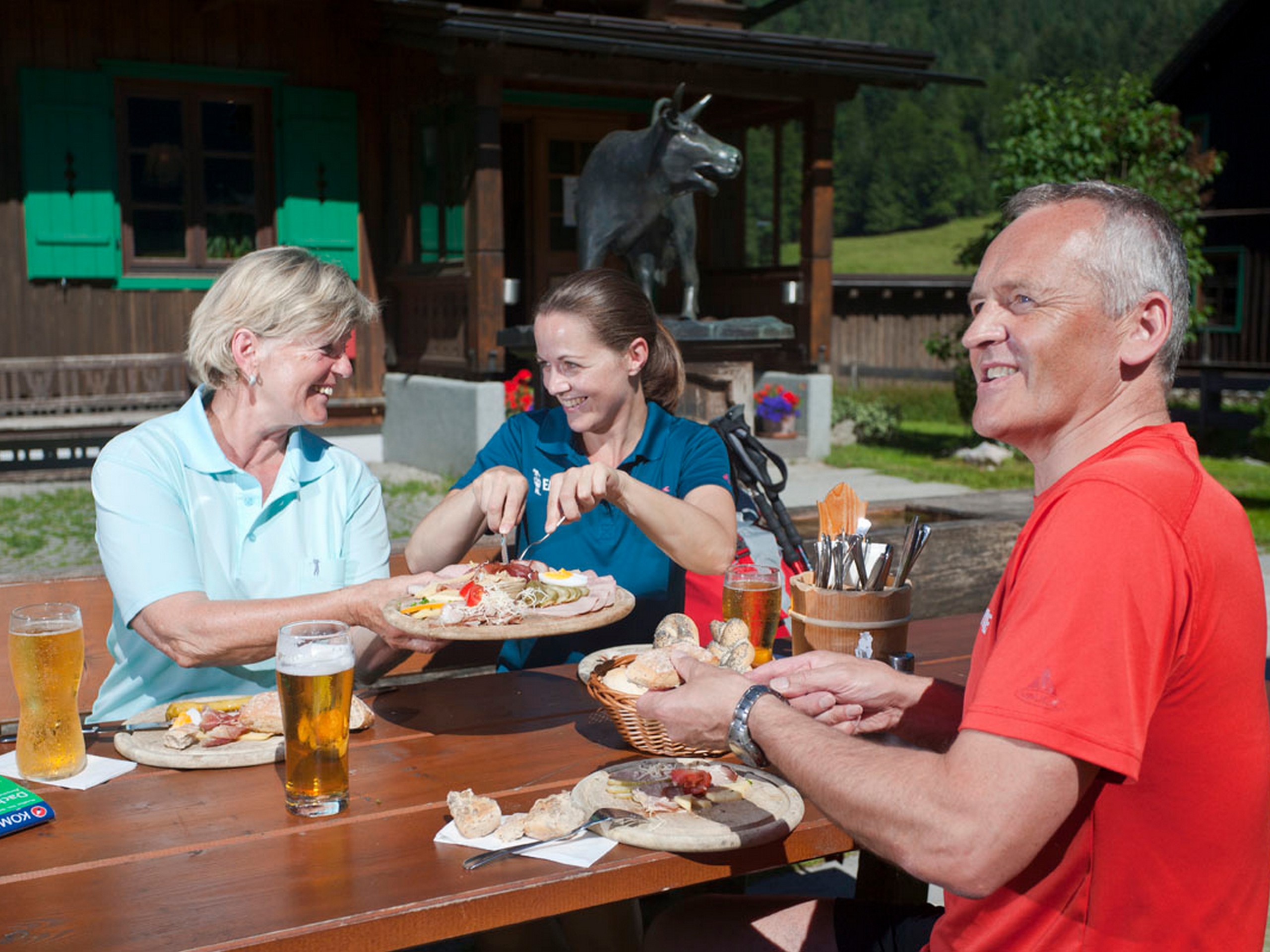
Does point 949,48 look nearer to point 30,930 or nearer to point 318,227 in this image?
point 318,227

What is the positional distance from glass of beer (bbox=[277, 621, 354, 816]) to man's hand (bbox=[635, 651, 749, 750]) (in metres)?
0.46

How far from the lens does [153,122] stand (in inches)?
397

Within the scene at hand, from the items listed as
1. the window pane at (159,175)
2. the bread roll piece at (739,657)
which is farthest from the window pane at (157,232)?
the bread roll piece at (739,657)

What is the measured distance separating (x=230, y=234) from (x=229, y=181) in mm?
449

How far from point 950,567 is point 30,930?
3.17m

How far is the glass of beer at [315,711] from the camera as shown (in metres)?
1.77

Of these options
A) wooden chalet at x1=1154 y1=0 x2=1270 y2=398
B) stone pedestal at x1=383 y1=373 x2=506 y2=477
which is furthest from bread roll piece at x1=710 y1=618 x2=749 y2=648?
wooden chalet at x1=1154 y1=0 x2=1270 y2=398

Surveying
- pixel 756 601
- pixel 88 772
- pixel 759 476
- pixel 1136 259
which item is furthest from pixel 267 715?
pixel 759 476

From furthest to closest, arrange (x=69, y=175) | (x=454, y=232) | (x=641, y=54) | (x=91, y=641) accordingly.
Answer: (x=454, y=232) → (x=69, y=175) → (x=641, y=54) → (x=91, y=641)

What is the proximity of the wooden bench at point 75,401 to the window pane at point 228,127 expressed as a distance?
194 centimetres

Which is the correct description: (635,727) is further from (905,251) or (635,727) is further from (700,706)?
(905,251)

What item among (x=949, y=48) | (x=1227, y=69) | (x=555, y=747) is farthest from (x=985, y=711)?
(x=949, y=48)

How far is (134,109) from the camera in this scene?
10.0 metres

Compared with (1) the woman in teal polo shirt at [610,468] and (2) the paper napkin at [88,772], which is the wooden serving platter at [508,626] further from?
(1) the woman in teal polo shirt at [610,468]
